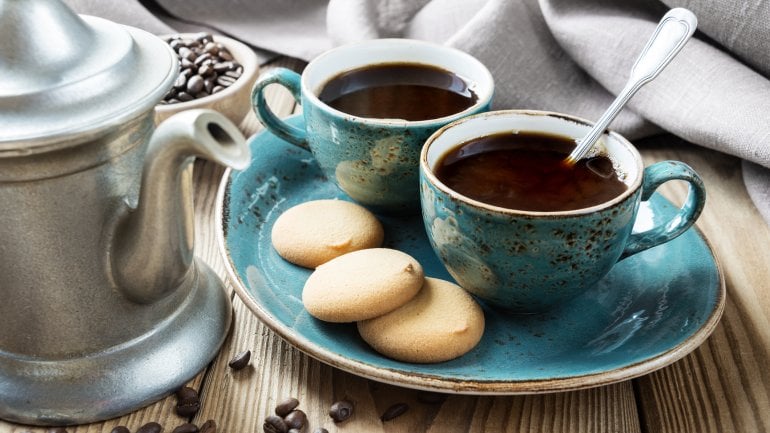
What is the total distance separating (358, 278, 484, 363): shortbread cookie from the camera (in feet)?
2.98

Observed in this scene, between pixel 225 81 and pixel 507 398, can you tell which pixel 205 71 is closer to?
pixel 225 81

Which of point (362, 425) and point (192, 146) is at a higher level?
point (192, 146)

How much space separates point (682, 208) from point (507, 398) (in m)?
0.32

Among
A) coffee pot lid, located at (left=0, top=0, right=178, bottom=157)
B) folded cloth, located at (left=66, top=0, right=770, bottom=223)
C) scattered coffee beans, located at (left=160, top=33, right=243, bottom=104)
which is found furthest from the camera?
scattered coffee beans, located at (left=160, top=33, right=243, bottom=104)

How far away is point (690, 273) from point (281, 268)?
21.1 inches

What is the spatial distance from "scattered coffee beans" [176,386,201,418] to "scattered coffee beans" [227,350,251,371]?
0.20ft

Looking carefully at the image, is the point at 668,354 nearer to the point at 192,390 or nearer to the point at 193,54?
the point at 192,390

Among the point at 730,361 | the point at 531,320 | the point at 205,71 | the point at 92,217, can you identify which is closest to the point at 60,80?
the point at 92,217

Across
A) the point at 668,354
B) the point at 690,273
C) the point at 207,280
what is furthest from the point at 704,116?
the point at 207,280

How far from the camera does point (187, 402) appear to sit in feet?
3.03

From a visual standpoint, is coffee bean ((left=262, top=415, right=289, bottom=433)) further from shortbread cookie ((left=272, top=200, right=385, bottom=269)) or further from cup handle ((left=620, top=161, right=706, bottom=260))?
cup handle ((left=620, top=161, right=706, bottom=260))

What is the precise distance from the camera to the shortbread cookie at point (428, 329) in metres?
0.91

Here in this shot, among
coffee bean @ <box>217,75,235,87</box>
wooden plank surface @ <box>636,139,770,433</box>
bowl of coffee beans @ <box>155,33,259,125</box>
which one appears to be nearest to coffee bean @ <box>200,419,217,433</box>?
wooden plank surface @ <box>636,139,770,433</box>

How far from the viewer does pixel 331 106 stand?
118 centimetres
